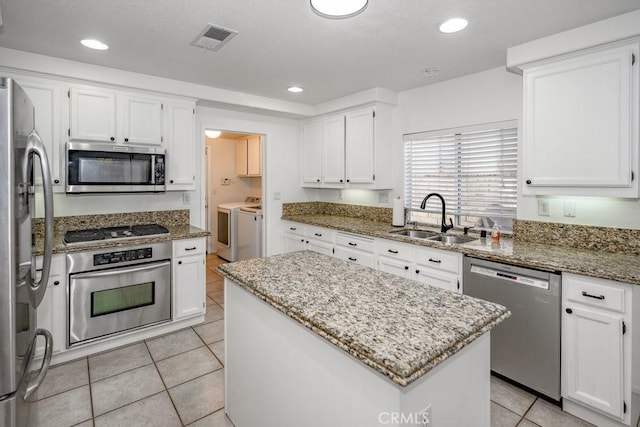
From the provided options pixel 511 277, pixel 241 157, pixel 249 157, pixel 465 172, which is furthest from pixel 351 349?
pixel 241 157

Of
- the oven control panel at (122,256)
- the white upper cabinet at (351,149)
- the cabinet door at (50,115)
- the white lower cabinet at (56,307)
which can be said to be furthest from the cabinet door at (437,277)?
the cabinet door at (50,115)

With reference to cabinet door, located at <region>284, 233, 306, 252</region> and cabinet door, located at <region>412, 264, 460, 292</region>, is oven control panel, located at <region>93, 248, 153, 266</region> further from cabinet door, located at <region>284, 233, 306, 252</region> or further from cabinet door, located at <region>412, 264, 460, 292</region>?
cabinet door, located at <region>412, 264, 460, 292</region>

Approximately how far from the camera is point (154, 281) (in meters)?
2.99

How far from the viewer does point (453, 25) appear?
2.19 meters

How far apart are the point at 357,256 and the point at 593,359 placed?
203 centimetres

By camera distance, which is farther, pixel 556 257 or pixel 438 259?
pixel 438 259

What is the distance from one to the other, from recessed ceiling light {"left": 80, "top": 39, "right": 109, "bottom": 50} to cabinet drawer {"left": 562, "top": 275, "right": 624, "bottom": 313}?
3555 millimetres

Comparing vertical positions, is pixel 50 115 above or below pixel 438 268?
above

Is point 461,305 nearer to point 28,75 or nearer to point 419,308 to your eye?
point 419,308

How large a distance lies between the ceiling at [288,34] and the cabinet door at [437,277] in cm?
177

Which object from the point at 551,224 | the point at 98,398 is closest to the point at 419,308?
the point at 551,224

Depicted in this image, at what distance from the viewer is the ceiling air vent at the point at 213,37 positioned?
227 centimetres

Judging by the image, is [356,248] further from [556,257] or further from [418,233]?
[556,257]

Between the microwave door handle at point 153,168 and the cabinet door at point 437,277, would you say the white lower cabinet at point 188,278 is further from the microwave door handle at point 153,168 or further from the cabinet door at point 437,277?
the cabinet door at point 437,277
